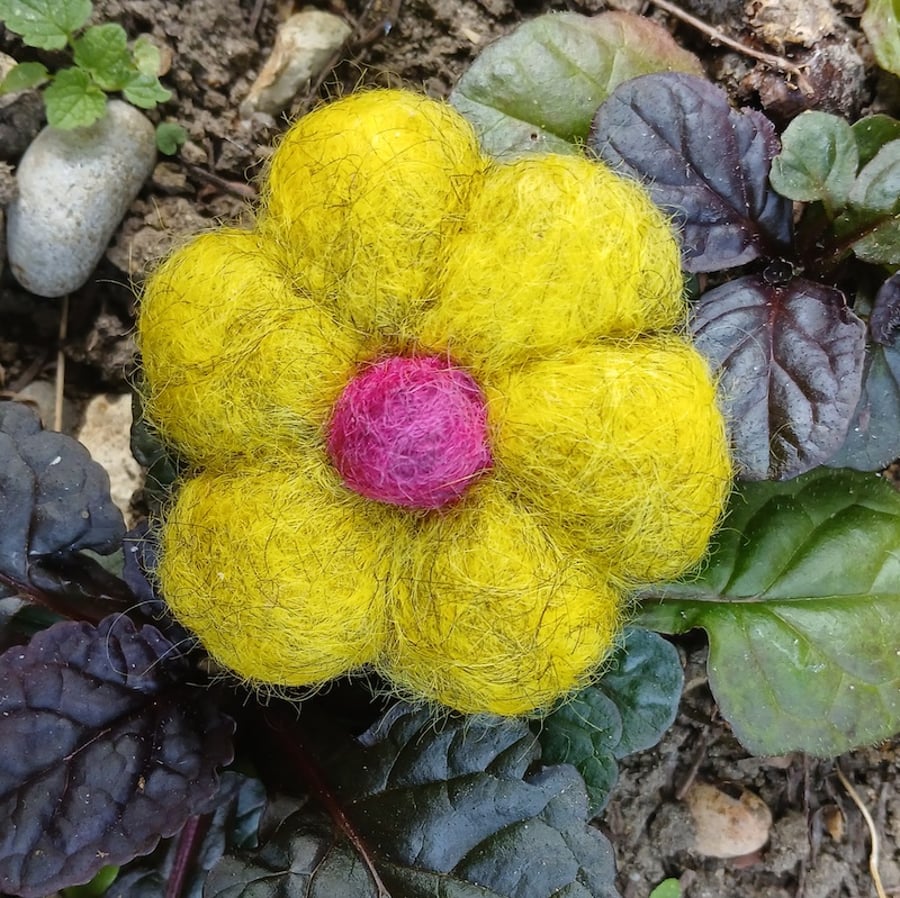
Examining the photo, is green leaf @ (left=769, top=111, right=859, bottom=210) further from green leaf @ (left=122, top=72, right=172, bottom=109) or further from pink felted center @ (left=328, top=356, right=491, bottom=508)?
green leaf @ (left=122, top=72, right=172, bottom=109)

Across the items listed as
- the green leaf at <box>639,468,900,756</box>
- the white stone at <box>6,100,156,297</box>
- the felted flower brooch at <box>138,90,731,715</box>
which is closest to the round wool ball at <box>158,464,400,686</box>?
the felted flower brooch at <box>138,90,731,715</box>

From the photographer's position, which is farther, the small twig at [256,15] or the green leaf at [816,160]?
the small twig at [256,15]

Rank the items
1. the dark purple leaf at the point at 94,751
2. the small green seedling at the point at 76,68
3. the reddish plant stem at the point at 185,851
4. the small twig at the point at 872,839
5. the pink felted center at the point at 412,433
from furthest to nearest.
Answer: the small twig at the point at 872,839
the small green seedling at the point at 76,68
the reddish plant stem at the point at 185,851
the dark purple leaf at the point at 94,751
the pink felted center at the point at 412,433

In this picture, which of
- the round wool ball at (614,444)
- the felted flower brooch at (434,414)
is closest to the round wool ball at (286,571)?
the felted flower brooch at (434,414)

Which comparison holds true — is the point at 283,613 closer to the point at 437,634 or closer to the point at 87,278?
the point at 437,634

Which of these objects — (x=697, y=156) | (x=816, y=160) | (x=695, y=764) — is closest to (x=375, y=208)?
(x=697, y=156)

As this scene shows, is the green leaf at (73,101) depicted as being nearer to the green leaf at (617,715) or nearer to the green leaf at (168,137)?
the green leaf at (168,137)
